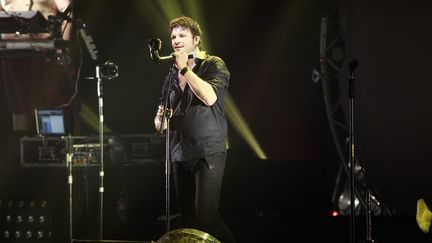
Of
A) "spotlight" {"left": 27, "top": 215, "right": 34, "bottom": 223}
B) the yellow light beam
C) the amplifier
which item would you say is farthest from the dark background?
"spotlight" {"left": 27, "top": 215, "right": 34, "bottom": 223}

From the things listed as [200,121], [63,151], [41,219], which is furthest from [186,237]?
[63,151]

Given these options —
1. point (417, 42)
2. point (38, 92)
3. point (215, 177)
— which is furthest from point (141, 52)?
point (215, 177)

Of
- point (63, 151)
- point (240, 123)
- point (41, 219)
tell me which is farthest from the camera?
point (240, 123)

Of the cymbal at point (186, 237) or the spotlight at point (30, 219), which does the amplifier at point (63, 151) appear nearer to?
the spotlight at point (30, 219)

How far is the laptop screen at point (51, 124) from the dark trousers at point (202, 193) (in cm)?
270

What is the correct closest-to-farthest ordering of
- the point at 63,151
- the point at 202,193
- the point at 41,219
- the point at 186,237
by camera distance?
the point at 186,237 → the point at 202,193 → the point at 41,219 → the point at 63,151

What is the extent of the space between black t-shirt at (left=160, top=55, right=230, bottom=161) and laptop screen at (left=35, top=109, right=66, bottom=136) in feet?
8.51

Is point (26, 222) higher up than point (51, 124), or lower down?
lower down

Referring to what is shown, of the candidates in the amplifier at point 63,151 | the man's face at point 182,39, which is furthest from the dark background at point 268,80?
the man's face at point 182,39

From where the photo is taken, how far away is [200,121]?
3.95m

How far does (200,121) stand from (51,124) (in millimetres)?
2885

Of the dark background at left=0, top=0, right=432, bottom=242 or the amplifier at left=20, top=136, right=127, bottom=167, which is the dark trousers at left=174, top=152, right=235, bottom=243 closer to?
the amplifier at left=20, top=136, right=127, bottom=167

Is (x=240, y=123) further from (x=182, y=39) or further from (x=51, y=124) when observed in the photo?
(x=182, y=39)

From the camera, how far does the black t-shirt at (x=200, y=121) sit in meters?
3.92
